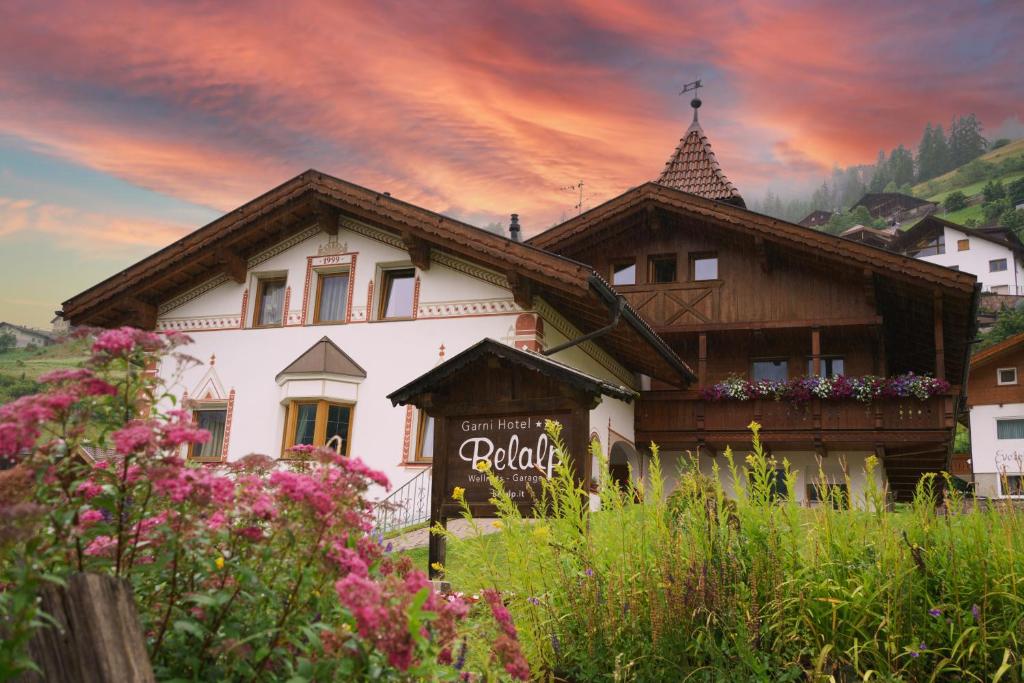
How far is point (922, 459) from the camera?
19.7 m

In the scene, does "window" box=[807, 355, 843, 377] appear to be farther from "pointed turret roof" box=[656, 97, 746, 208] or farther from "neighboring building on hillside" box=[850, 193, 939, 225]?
"neighboring building on hillside" box=[850, 193, 939, 225]

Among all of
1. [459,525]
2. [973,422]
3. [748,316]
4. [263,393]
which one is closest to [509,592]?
[459,525]

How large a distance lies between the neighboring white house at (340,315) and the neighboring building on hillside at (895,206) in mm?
91593

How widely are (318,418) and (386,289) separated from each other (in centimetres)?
271

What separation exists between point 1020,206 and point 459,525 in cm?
8788

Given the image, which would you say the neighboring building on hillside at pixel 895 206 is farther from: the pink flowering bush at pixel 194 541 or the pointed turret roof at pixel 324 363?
the pink flowering bush at pixel 194 541

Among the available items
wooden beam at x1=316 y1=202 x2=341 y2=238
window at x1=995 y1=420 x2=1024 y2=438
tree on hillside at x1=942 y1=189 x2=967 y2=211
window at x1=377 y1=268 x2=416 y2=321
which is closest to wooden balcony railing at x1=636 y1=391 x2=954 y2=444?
window at x1=377 y1=268 x2=416 y2=321

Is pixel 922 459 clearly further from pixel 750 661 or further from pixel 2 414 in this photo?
pixel 2 414

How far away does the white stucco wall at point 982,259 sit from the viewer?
67.9 meters

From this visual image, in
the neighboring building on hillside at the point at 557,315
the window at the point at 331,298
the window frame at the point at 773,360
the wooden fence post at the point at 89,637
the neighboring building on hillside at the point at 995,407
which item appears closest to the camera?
the wooden fence post at the point at 89,637

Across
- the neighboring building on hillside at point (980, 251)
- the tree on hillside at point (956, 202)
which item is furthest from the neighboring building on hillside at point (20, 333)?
the tree on hillside at point (956, 202)

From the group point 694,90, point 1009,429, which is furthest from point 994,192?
point 694,90

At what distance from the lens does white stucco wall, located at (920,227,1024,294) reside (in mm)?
67875

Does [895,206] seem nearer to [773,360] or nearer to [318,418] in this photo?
[773,360]
